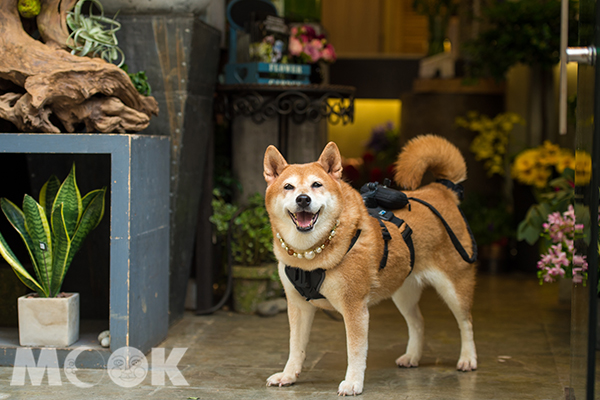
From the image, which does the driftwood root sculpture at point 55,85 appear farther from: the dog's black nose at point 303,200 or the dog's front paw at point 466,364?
the dog's front paw at point 466,364

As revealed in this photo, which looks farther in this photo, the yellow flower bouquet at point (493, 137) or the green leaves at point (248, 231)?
the yellow flower bouquet at point (493, 137)

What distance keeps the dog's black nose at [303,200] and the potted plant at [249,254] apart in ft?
6.58

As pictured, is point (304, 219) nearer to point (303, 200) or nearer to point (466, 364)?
point (303, 200)

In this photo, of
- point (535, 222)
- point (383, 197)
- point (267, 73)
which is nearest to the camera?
point (383, 197)

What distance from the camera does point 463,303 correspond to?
151 inches

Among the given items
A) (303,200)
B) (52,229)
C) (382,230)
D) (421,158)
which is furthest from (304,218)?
(52,229)

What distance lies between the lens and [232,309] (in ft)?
17.5

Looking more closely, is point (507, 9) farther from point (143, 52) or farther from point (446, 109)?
point (143, 52)

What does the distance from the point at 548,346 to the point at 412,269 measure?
4.33 ft

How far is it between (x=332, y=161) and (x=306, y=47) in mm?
2070

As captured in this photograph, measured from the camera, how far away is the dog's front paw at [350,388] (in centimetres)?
337

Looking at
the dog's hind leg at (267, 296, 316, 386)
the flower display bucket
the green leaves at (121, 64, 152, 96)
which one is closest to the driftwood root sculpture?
the green leaves at (121, 64, 152, 96)

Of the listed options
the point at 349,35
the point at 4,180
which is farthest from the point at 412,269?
the point at 349,35

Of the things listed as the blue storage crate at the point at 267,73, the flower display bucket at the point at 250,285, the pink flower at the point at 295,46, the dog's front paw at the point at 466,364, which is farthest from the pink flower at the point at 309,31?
the dog's front paw at the point at 466,364
